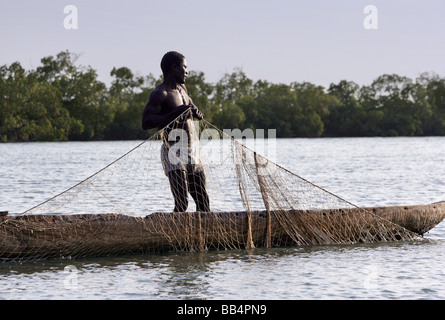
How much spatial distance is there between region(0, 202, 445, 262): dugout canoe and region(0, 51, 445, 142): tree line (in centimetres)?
7048

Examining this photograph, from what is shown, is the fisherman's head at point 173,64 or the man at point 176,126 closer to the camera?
the man at point 176,126

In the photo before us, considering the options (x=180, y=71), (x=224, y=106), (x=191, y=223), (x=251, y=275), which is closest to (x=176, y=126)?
(x=180, y=71)

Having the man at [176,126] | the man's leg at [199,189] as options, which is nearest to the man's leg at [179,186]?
the man at [176,126]

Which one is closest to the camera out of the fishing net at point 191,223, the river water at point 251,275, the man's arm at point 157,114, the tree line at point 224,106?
the river water at point 251,275

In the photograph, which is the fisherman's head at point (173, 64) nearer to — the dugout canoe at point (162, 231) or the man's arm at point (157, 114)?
the man's arm at point (157, 114)

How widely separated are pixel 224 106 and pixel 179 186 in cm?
9129

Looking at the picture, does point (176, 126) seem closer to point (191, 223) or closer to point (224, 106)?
point (191, 223)

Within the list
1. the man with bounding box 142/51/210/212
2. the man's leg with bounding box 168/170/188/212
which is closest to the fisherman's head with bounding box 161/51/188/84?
the man with bounding box 142/51/210/212

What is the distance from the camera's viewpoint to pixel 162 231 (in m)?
9.23

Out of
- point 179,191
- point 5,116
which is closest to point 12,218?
point 179,191

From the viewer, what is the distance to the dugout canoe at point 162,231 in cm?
872

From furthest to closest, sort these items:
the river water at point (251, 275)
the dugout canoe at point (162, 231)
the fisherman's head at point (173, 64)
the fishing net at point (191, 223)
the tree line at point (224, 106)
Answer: the tree line at point (224, 106) → the fisherman's head at point (173, 64) → the fishing net at point (191, 223) → the dugout canoe at point (162, 231) → the river water at point (251, 275)

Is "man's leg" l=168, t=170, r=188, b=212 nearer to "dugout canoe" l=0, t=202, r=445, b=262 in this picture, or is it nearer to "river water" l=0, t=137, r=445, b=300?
"dugout canoe" l=0, t=202, r=445, b=262
